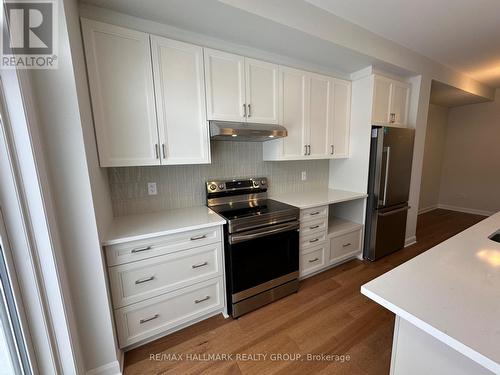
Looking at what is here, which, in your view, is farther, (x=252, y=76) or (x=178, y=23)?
(x=252, y=76)

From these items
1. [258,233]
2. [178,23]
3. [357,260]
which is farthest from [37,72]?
[357,260]

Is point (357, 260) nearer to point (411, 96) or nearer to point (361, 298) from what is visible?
Answer: point (361, 298)

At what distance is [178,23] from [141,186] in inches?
53.4

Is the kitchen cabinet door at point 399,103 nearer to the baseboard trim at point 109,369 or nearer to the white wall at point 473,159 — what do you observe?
the white wall at point 473,159

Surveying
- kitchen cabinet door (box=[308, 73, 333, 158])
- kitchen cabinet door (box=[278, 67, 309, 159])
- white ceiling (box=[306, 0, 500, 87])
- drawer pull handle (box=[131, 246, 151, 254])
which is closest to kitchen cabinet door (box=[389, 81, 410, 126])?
white ceiling (box=[306, 0, 500, 87])

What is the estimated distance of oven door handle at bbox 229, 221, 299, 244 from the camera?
1.69 m

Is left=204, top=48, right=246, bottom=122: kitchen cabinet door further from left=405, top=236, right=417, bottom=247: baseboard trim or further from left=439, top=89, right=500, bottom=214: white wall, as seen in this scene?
left=439, top=89, right=500, bottom=214: white wall

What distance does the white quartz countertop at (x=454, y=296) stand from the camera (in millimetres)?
629

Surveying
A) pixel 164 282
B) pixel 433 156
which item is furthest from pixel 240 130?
pixel 433 156

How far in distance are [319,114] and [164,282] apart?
2314 millimetres

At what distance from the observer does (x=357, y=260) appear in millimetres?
2754

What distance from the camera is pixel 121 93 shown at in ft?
4.92

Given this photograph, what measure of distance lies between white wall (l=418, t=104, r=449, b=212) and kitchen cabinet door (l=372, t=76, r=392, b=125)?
2669 mm

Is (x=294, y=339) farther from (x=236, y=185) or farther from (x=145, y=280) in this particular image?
(x=236, y=185)
